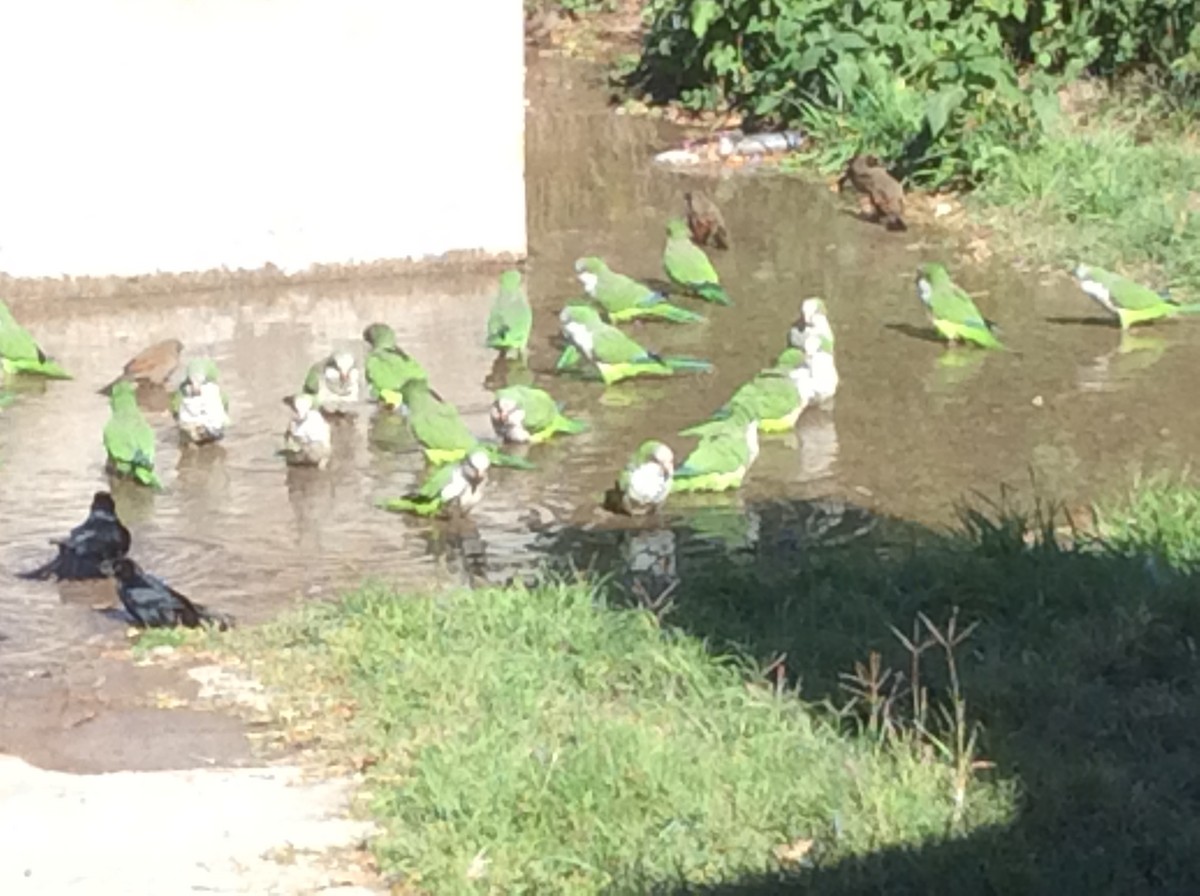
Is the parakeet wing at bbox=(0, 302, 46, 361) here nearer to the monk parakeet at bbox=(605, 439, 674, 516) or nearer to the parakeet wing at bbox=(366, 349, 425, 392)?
the parakeet wing at bbox=(366, 349, 425, 392)

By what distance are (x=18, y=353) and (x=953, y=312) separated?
4.28 metres

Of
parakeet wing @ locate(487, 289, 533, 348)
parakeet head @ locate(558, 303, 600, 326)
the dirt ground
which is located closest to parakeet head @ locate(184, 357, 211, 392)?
parakeet wing @ locate(487, 289, 533, 348)

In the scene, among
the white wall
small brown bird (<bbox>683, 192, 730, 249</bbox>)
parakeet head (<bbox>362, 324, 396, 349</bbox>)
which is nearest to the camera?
parakeet head (<bbox>362, 324, 396, 349</bbox>)

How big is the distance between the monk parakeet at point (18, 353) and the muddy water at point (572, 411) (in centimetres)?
10

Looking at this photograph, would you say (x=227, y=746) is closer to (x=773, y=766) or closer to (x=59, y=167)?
(x=773, y=766)

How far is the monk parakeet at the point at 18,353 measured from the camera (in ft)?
32.2

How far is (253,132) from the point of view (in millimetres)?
11250

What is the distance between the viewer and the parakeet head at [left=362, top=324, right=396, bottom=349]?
976 cm

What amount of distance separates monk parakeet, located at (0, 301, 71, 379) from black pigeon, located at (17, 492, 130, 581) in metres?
2.39

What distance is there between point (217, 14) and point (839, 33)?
497 centimetres

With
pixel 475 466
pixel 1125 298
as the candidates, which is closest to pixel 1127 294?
pixel 1125 298

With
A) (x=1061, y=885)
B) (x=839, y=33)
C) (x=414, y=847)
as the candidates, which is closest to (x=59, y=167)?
(x=839, y=33)

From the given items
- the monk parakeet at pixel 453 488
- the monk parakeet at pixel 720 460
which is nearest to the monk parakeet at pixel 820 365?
the monk parakeet at pixel 720 460

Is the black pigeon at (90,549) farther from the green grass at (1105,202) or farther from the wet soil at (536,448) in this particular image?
the green grass at (1105,202)
